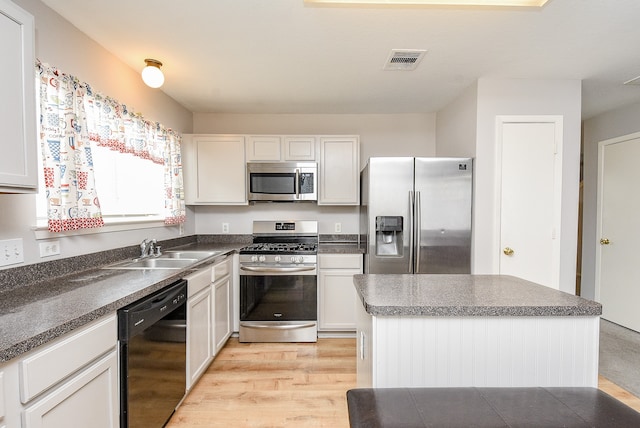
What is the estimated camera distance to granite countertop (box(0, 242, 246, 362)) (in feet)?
3.09

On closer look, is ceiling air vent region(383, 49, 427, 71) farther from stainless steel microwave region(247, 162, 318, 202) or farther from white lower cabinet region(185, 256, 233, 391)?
white lower cabinet region(185, 256, 233, 391)

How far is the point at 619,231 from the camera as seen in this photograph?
3.28m

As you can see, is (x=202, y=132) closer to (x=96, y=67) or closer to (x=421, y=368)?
(x=96, y=67)

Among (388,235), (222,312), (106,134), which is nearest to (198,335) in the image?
(222,312)

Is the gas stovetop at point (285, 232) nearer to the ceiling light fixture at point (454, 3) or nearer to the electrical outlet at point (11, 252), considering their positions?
the electrical outlet at point (11, 252)

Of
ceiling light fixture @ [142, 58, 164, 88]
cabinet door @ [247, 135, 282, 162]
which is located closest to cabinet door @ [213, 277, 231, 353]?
cabinet door @ [247, 135, 282, 162]

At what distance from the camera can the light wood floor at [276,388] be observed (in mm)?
1860

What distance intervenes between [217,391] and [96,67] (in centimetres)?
241

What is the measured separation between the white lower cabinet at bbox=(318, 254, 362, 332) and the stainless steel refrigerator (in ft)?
1.17

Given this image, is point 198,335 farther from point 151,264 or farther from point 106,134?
point 106,134

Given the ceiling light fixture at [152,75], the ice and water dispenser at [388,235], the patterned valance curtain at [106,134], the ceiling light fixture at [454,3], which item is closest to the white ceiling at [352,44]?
the ceiling light fixture at [454,3]

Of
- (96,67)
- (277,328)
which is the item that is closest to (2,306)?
(96,67)

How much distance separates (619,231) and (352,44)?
3600 mm

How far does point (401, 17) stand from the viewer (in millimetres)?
1740
